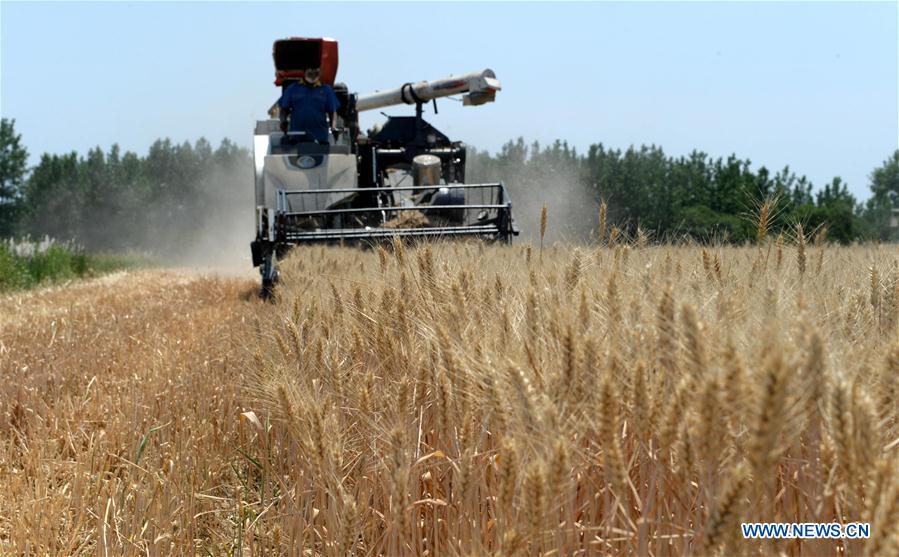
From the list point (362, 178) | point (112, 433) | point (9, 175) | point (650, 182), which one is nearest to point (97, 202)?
point (9, 175)

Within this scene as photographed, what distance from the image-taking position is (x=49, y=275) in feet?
50.7

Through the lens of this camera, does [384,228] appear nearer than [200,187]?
Yes

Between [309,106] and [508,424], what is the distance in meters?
9.12

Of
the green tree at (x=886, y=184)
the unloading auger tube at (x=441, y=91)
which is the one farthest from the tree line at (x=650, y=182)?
the unloading auger tube at (x=441, y=91)

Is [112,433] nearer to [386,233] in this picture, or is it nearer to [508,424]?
[508,424]

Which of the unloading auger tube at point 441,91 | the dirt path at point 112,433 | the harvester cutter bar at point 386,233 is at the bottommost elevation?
the dirt path at point 112,433

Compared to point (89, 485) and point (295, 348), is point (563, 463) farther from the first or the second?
point (89, 485)

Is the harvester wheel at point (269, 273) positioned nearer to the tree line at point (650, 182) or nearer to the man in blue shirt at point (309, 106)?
the man in blue shirt at point (309, 106)

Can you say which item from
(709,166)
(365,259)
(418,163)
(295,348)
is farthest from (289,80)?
(709,166)

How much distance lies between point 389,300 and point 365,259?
8.94 feet

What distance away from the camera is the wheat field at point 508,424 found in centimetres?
130

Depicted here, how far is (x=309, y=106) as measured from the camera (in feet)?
33.8

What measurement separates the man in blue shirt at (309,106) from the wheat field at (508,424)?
627 centimetres

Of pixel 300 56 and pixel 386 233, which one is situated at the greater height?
pixel 300 56
